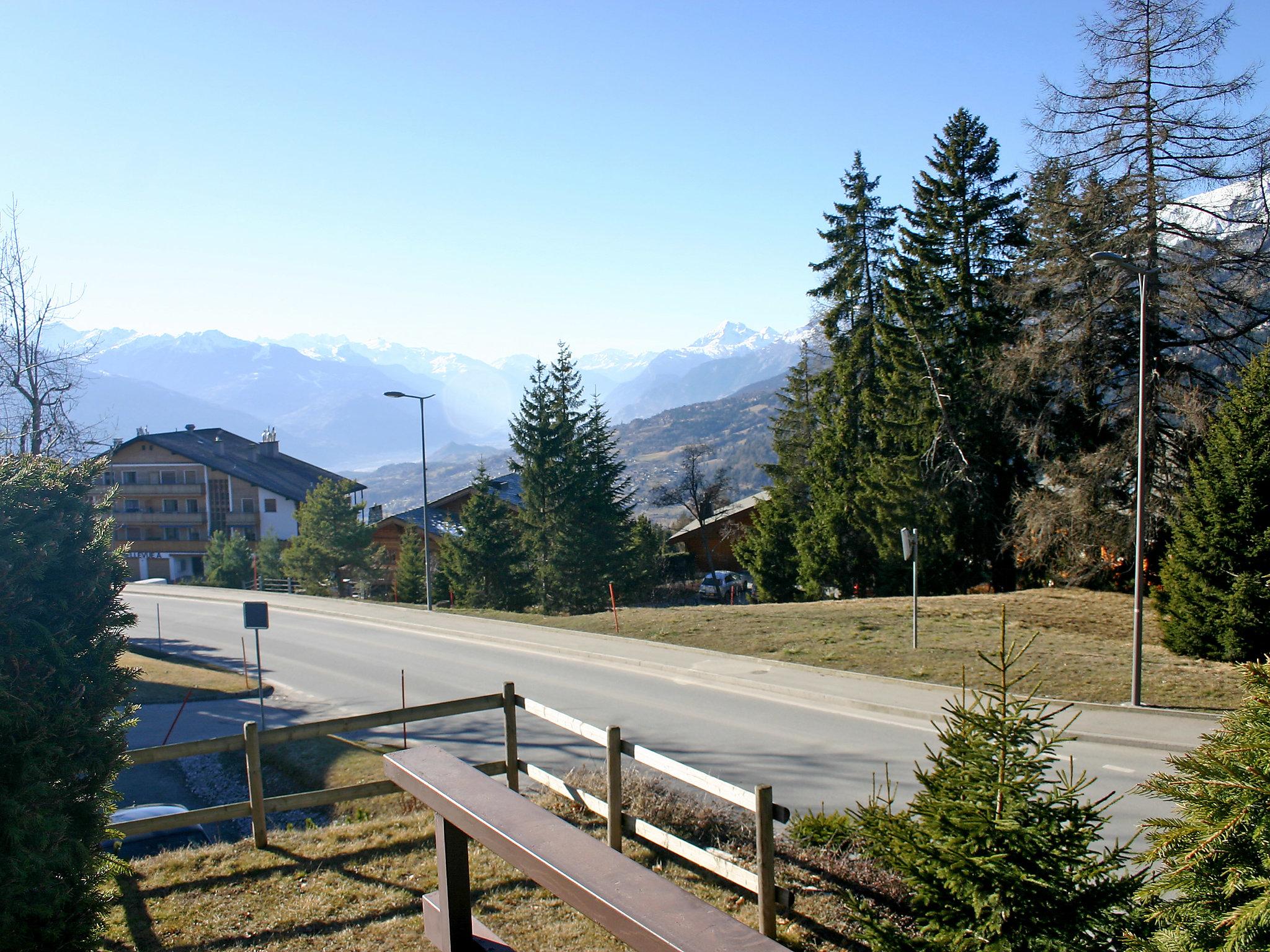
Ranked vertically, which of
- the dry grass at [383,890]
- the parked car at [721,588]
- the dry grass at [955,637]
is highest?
the dry grass at [383,890]

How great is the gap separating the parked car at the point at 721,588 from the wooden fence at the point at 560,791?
4629 centimetres

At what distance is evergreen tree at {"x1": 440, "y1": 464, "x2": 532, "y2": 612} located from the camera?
138ft

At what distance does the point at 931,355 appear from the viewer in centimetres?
3416

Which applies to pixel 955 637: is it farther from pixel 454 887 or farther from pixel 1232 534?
pixel 454 887

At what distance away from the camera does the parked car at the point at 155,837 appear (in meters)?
8.73

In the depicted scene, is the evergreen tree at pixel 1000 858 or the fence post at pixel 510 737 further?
the fence post at pixel 510 737

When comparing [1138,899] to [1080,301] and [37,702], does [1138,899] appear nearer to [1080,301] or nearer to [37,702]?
[37,702]

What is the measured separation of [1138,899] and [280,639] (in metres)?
27.3

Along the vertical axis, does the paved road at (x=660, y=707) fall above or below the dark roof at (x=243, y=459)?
below

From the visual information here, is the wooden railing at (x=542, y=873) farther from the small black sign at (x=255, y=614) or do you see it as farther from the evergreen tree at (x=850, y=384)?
the evergreen tree at (x=850, y=384)

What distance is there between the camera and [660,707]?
15430 millimetres

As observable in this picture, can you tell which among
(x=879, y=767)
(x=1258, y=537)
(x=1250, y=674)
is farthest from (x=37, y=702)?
(x=1258, y=537)

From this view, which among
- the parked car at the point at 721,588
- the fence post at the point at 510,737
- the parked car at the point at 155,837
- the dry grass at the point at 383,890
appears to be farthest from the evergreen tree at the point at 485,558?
the dry grass at the point at 383,890

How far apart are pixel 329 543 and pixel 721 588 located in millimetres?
26329
